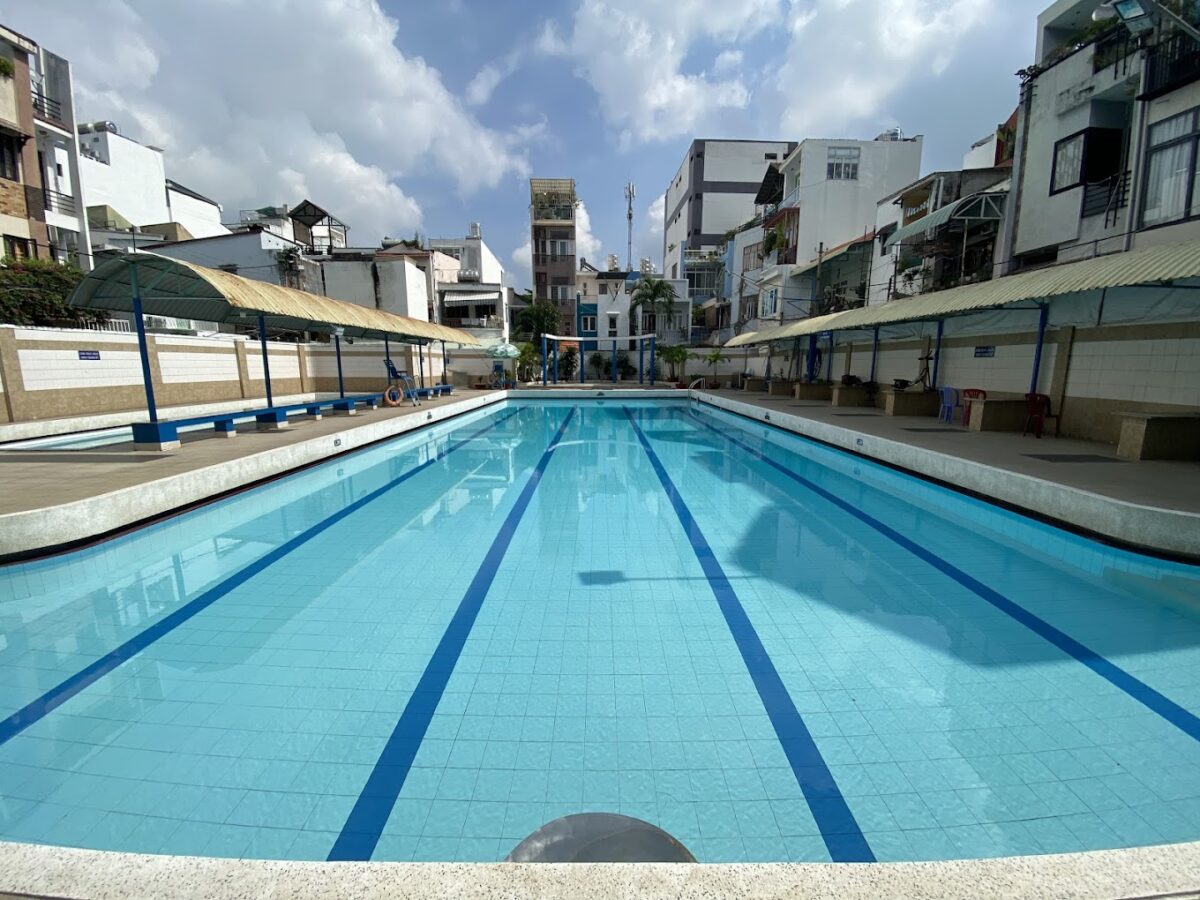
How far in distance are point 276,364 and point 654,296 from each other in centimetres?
1956

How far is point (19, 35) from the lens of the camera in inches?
645

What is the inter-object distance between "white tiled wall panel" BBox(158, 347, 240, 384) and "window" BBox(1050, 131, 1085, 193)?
71.3 feet

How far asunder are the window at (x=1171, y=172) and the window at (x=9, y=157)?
28.8 metres

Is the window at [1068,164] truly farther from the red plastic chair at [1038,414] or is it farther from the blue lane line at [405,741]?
the blue lane line at [405,741]

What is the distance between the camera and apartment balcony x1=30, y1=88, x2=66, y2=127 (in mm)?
17547

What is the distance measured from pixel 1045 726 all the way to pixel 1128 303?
30.4ft

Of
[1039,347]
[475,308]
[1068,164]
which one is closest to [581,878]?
[1039,347]

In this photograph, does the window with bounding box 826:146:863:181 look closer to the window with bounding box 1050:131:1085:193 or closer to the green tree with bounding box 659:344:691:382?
the green tree with bounding box 659:344:691:382

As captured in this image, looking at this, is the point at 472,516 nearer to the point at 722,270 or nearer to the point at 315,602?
the point at 315,602

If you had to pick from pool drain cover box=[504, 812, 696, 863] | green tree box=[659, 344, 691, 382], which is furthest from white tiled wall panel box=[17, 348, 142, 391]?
green tree box=[659, 344, 691, 382]

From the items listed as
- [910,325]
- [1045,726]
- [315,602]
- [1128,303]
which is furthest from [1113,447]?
[315,602]

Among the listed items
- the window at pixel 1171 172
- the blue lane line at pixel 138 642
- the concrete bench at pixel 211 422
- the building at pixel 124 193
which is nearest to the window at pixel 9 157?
the building at pixel 124 193

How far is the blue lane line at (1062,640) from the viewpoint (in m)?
3.05

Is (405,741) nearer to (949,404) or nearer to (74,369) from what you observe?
(949,404)
